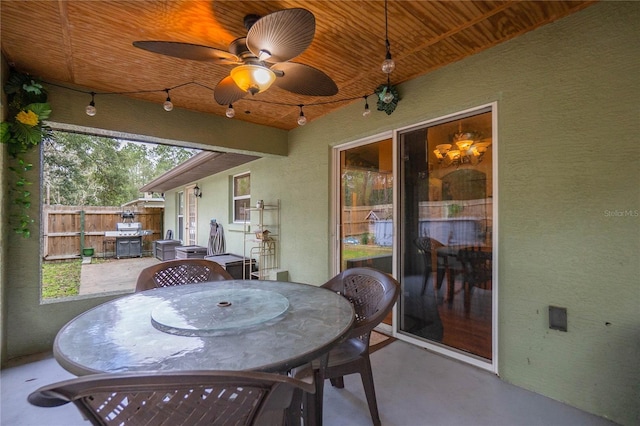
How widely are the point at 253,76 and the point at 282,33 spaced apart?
1.21 feet

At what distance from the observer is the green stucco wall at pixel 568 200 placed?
68.0 inches

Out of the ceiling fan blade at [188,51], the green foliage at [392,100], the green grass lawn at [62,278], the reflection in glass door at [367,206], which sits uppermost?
the green foliage at [392,100]

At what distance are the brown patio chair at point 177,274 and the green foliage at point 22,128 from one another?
4.95ft

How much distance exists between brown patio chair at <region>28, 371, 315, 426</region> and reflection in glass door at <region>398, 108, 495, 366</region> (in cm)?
224

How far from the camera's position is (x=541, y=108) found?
2.04 meters

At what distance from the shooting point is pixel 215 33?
204 cm

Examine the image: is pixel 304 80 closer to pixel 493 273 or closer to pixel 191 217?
pixel 493 273

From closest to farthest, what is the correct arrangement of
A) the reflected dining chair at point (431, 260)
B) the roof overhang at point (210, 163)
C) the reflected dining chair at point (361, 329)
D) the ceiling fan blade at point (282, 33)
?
1. the ceiling fan blade at point (282, 33)
2. the reflected dining chair at point (361, 329)
3. the reflected dining chair at point (431, 260)
4. the roof overhang at point (210, 163)

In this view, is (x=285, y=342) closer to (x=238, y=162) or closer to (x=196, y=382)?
(x=196, y=382)

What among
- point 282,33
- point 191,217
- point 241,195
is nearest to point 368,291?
point 282,33

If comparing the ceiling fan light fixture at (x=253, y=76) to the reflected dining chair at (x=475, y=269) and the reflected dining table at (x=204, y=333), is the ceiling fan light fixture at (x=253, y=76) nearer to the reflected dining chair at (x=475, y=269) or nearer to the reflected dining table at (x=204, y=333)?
the reflected dining table at (x=204, y=333)

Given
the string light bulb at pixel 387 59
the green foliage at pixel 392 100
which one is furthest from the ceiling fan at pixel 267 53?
the green foliage at pixel 392 100

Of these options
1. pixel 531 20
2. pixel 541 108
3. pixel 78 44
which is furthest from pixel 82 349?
pixel 531 20

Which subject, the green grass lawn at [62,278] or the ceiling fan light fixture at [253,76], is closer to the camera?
the ceiling fan light fixture at [253,76]
